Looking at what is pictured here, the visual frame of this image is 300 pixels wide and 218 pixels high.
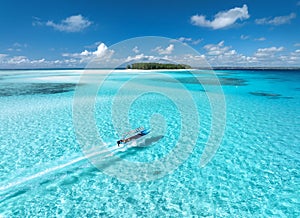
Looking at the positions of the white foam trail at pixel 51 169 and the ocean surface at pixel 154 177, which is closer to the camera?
the ocean surface at pixel 154 177

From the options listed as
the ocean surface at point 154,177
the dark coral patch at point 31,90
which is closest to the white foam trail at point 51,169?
the ocean surface at point 154,177

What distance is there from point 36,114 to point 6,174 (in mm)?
8403

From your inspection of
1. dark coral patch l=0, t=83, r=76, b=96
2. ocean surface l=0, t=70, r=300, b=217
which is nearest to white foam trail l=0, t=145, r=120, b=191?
ocean surface l=0, t=70, r=300, b=217

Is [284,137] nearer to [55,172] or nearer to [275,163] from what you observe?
[275,163]

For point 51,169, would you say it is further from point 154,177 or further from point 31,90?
point 31,90

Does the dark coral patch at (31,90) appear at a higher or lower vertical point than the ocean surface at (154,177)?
higher

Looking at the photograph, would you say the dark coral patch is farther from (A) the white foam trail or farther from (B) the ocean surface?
(A) the white foam trail

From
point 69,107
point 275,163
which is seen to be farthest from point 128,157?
point 69,107

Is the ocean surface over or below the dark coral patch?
below

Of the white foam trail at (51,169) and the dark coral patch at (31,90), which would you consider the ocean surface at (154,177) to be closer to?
the white foam trail at (51,169)

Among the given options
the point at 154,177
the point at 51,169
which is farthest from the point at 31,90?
the point at 154,177

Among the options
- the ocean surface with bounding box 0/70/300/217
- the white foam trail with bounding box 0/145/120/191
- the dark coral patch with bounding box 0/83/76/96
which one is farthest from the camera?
the dark coral patch with bounding box 0/83/76/96

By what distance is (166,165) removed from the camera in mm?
7312

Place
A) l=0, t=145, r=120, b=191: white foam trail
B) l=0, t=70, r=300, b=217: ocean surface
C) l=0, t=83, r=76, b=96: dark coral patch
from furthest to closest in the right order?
l=0, t=83, r=76, b=96: dark coral patch → l=0, t=145, r=120, b=191: white foam trail → l=0, t=70, r=300, b=217: ocean surface
